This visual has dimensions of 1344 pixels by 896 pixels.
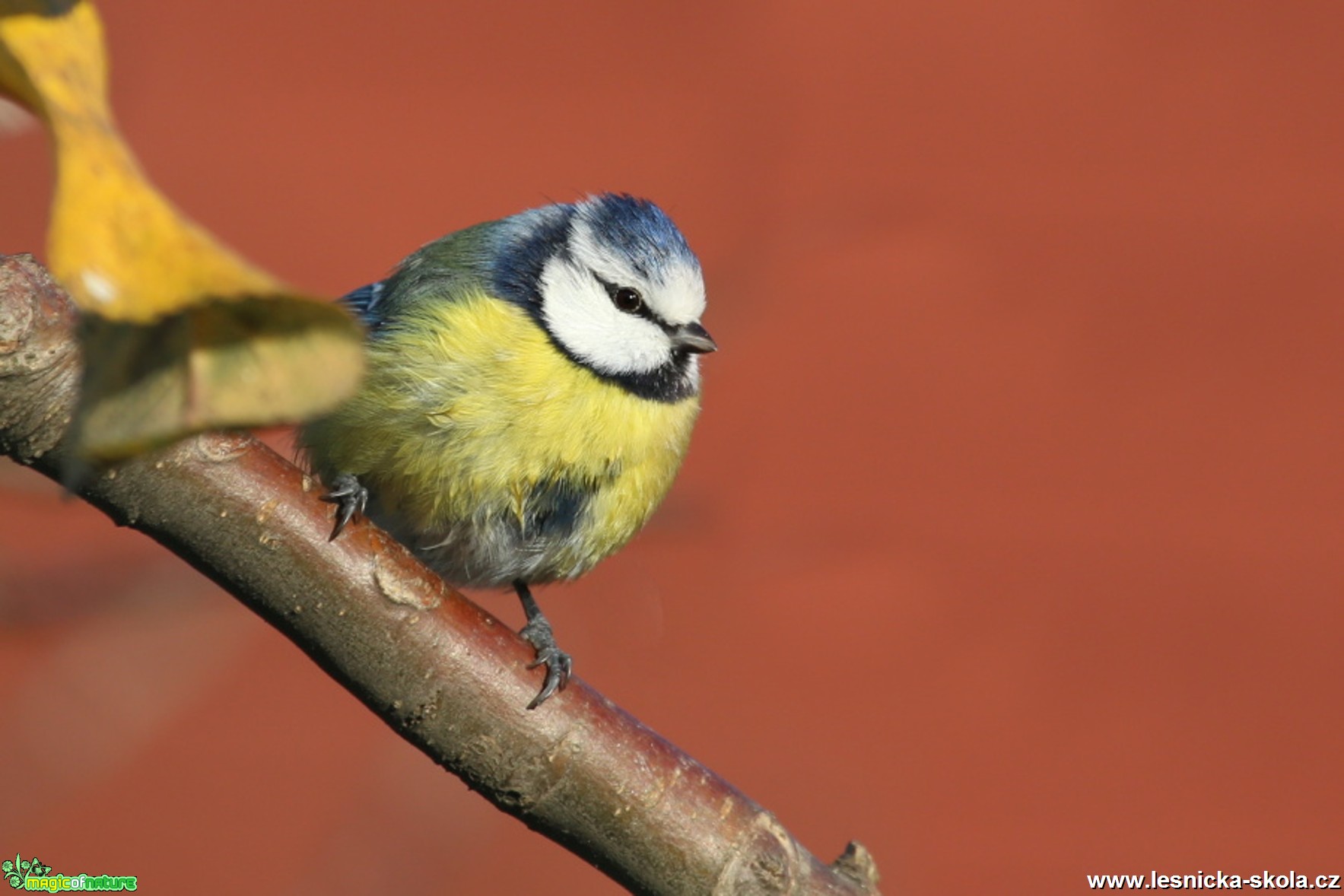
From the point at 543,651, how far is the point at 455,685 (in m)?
0.13

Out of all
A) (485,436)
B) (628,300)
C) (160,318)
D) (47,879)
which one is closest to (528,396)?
(485,436)

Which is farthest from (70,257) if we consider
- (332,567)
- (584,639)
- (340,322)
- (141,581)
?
(584,639)

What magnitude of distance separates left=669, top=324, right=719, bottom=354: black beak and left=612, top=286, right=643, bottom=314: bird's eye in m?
0.04

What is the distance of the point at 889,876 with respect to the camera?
1.53m

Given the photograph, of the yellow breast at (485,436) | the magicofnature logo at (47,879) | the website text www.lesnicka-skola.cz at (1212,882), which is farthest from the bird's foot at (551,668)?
the website text www.lesnicka-skola.cz at (1212,882)

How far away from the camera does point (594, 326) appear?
1.11 meters

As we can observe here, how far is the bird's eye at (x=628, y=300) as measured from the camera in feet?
3.78

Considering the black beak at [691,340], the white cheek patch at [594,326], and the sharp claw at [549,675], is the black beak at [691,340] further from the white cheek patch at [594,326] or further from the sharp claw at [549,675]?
the sharp claw at [549,675]

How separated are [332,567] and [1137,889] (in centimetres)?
118

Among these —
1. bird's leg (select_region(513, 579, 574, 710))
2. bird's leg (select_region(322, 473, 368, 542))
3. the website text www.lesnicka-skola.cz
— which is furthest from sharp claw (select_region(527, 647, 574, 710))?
the website text www.lesnicka-skola.cz

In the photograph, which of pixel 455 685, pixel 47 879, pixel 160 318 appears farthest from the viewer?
pixel 47 879

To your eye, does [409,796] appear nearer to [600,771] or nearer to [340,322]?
[600,771]

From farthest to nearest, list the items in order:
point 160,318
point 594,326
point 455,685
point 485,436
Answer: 1. point 594,326
2. point 485,436
3. point 455,685
4. point 160,318

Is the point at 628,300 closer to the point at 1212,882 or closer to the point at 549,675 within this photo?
the point at 549,675
